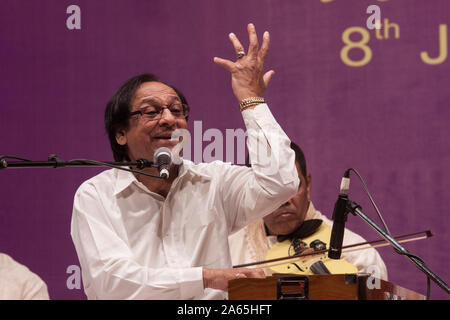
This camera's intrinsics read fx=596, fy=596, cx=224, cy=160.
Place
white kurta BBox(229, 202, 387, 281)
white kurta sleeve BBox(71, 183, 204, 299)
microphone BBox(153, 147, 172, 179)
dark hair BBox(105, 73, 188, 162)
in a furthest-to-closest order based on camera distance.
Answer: white kurta BBox(229, 202, 387, 281)
dark hair BBox(105, 73, 188, 162)
white kurta sleeve BBox(71, 183, 204, 299)
microphone BBox(153, 147, 172, 179)

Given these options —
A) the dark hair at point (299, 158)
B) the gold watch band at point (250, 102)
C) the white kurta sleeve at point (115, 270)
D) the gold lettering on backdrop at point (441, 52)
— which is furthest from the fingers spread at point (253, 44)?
the gold lettering on backdrop at point (441, 52)

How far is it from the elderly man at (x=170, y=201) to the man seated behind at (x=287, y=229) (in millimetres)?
1014

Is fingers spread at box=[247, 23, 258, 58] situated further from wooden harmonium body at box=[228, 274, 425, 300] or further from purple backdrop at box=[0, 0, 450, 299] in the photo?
purple backdrop at box=[0, 0, 450, 299]

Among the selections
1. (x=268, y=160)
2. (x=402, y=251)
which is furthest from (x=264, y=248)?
(x=402, y=251)

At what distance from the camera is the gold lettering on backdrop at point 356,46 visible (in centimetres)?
400

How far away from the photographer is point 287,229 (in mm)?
3852

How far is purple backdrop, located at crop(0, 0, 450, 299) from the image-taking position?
396 cm

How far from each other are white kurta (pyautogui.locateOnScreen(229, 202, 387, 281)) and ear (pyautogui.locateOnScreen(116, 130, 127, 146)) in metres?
1.31

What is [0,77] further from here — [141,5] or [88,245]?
[88,245]

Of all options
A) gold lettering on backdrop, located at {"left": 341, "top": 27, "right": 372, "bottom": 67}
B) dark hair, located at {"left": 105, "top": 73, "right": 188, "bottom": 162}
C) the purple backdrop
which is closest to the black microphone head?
dark hair, located at {"left": 105, "top": 73, "right": 188, "bottom": 162}

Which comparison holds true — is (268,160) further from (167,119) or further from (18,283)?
(18,283)

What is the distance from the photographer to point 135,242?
105 inches
